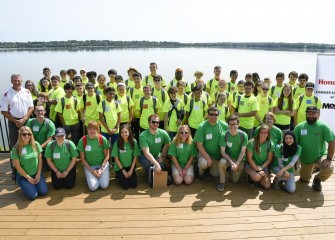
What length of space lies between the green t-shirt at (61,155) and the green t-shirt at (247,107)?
340 cm

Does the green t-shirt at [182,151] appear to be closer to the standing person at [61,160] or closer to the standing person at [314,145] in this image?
the standing person at [61,160]

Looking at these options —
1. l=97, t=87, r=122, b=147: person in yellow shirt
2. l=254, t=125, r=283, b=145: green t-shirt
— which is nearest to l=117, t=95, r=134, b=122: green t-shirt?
l=97, t=87, r=122, b=147: person in yellow shirt

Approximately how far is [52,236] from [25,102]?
9.11 feet

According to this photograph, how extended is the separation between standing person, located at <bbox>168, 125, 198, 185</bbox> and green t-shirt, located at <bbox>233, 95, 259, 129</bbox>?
1466 mm

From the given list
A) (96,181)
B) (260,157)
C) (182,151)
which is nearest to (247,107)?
(260,157)

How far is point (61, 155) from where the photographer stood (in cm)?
539

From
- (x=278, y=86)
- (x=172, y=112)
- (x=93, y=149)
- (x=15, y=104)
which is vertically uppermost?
(x=278, y=86)

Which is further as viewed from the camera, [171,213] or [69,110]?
[69,110]

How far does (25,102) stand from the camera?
231 inches

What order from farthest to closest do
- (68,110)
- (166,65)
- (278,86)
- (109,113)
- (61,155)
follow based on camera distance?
(166,65)
(278,86)
(68,110)
(109,113)
(61,155)

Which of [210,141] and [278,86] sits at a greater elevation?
[278,86]

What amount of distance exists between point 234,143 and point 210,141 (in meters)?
0.44

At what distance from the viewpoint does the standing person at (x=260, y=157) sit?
17.7 ft

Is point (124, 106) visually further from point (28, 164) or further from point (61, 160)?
point (28, 164)
